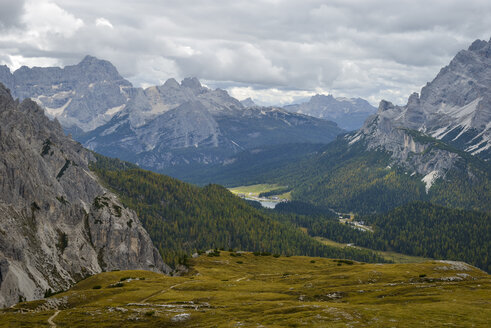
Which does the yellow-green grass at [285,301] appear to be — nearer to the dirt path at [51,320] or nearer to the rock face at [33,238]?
the dirt path at [51,320]

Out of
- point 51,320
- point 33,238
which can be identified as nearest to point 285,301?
point 51,320

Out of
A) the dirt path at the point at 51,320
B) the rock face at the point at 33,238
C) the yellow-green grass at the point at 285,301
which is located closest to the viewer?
the yellow-green grass at the point at 285,301

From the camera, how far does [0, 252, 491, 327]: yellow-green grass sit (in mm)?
63156

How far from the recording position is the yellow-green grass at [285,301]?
63.2 meters

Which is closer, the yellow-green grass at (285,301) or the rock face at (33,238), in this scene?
the yellow-green grass at (285,301)

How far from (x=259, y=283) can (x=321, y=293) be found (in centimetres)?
2144

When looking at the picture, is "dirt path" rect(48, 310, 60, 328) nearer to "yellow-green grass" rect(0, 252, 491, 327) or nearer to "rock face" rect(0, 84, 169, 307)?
"yellow-green grass" rect(0, 252, 491, 327)

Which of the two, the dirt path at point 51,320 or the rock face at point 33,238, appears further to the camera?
the rock face at point 33,238

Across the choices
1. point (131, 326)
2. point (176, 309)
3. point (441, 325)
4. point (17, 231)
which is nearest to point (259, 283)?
point (176, 309)

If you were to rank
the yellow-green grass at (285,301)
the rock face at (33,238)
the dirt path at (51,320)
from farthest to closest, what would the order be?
the rock face at (33,238) → the dirt path at (51,320) → the yellow-green grass at (285,301)

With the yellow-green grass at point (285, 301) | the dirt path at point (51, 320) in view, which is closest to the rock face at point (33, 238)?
the yellow-green grass at point (285, 301)

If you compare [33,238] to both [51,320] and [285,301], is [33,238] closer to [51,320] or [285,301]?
[51,320]

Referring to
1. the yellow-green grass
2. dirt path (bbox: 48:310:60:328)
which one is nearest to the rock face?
the yellow-green grass

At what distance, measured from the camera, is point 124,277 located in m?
114
